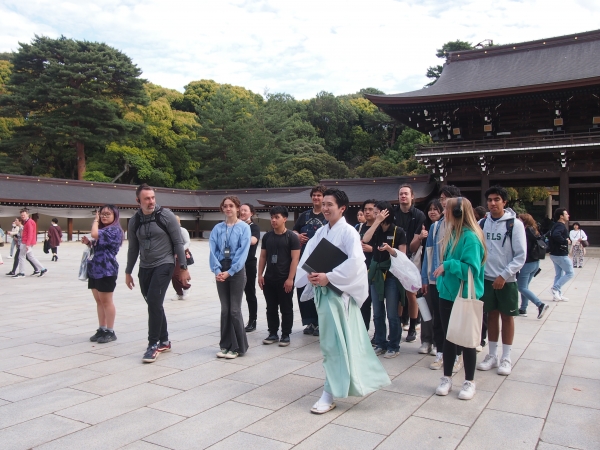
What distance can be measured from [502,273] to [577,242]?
10.8 meters

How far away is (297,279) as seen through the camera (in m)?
3.67

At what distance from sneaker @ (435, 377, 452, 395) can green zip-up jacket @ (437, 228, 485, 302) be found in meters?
0.62

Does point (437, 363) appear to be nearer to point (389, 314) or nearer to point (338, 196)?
point (389, 314)

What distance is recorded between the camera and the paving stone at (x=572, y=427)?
2.73 metres

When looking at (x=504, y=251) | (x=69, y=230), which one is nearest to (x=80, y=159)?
(x=69, y=230)

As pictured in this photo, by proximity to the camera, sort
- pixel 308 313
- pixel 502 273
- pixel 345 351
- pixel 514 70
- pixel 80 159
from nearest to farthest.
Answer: pixel 345 351, pixel 502 273, pixel 308 313, pixel 514 70, pixel 80 159

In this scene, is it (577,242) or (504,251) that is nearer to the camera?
(504,251)

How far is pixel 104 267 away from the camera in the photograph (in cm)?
495

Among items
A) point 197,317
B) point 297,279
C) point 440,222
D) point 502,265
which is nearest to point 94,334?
point 197,317

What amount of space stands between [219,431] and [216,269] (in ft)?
6.17

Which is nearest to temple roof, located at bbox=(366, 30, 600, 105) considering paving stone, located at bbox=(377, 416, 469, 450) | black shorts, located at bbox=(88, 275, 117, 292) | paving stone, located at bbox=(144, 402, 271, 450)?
black shorts, located at bbox=(88, 275, 117, 292)

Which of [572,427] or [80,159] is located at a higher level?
[80,159]

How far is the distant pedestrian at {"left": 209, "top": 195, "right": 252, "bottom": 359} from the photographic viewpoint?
4.48 m

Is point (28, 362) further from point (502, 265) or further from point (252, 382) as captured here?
point (502, 265)
